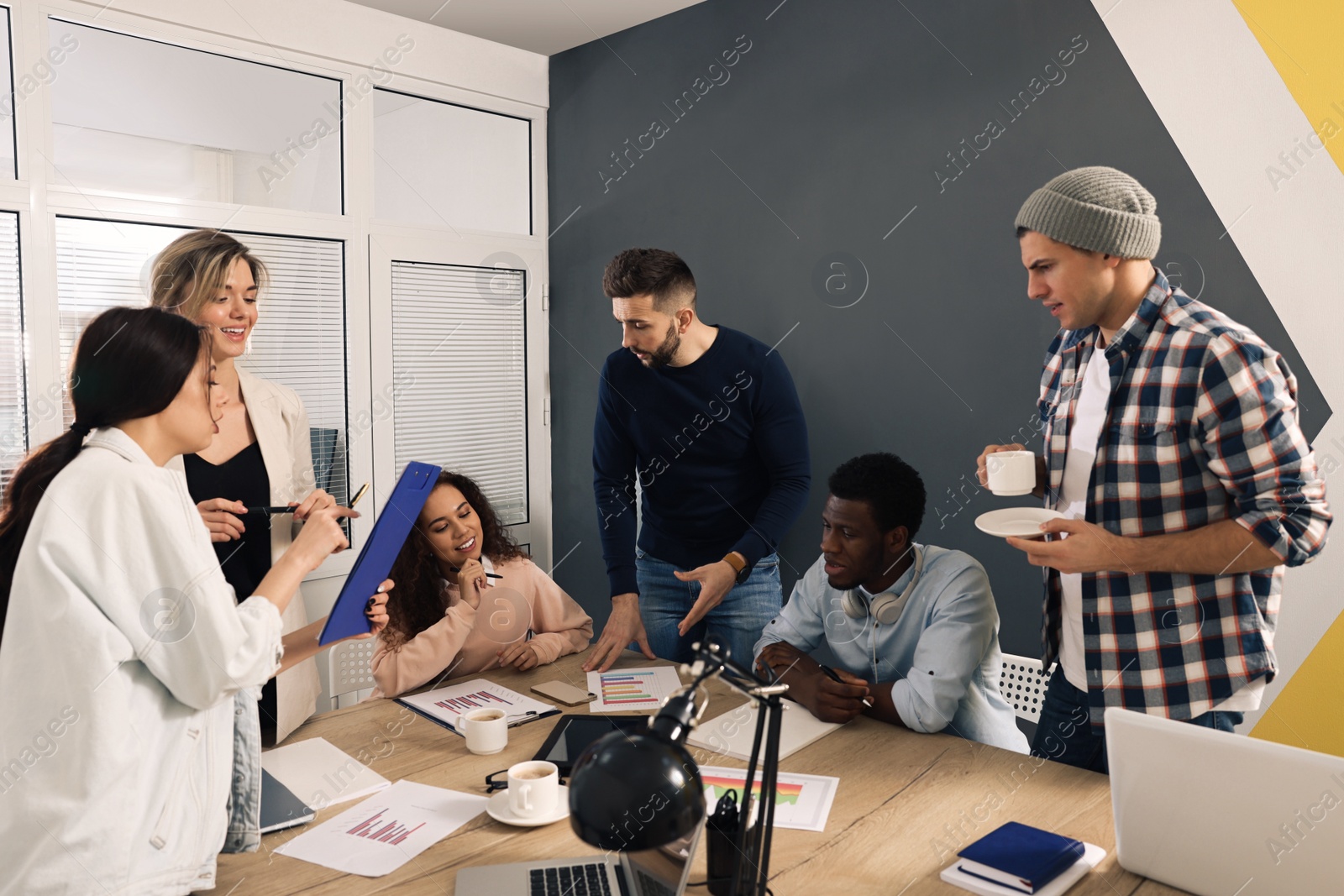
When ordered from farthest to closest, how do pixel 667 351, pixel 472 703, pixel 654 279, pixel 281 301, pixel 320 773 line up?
pixel 281 301, pixel 667 351, pixel 654 279, pixel 472 703, pixel 320 773

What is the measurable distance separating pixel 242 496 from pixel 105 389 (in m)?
1.09

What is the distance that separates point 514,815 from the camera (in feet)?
4.95

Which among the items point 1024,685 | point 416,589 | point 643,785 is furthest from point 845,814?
point 416,589

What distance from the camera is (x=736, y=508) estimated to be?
110 inches

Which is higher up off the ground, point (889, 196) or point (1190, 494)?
point (889, 196)

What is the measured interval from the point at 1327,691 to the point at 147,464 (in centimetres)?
259

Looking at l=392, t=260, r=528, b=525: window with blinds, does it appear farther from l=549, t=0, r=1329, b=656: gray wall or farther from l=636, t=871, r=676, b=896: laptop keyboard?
l=636, t=871, r=676, b=896: laptop keyboard

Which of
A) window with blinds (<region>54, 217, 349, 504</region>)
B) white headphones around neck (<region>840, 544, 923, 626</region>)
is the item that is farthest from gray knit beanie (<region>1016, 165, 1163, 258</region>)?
window with blinds (<region>54, 217, 349, 504</region>)

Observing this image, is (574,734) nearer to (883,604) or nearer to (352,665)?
(883,604)

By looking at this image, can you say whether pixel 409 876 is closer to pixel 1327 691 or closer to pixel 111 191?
pixel 1327 691

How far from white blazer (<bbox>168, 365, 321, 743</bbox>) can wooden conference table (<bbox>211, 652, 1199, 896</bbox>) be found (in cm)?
28

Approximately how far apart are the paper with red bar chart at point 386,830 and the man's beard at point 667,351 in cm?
143

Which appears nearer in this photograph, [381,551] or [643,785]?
[643,785]

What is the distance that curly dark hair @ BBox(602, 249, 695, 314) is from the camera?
261cm
